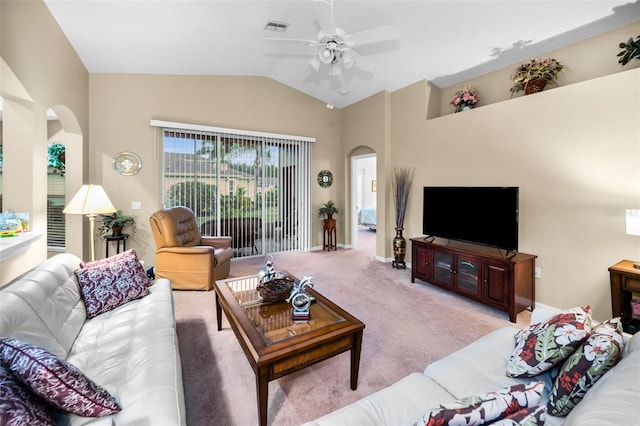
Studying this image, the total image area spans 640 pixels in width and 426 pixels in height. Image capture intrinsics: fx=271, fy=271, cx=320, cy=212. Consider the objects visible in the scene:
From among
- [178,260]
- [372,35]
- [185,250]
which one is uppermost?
[372,35]

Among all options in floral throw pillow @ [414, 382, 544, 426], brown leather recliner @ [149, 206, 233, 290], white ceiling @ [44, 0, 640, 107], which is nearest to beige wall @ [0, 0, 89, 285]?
white ceiling @ [44, 0, 640, 107]

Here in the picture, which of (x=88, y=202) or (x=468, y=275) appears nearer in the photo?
(x=88, y=202)

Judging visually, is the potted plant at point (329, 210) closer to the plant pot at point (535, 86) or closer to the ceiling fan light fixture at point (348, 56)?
the ceiling fan light fixture at point (348, 56)

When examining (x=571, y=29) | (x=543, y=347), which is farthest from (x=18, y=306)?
(x=571, y=29)

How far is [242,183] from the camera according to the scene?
548cm

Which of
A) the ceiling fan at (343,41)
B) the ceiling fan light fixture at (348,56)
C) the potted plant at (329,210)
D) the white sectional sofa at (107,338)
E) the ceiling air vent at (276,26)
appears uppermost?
the ceiling air vent at (276,26)

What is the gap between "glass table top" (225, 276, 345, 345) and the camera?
1767 mm

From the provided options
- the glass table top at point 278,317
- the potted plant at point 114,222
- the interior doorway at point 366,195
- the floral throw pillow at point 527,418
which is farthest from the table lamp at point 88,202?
the interior doorway at point 366,195

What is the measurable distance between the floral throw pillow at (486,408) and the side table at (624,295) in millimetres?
2507

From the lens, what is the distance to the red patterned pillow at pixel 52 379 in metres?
0.97

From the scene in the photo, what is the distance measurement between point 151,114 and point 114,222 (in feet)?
6.23

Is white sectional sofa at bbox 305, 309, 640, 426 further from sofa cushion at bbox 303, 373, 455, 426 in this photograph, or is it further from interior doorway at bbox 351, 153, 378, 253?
interior doorway at bbox 351, 153, 378, 253

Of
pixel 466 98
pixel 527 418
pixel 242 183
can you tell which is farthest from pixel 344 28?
pixel 527 418

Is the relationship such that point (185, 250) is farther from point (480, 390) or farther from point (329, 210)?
point (480, 390)
